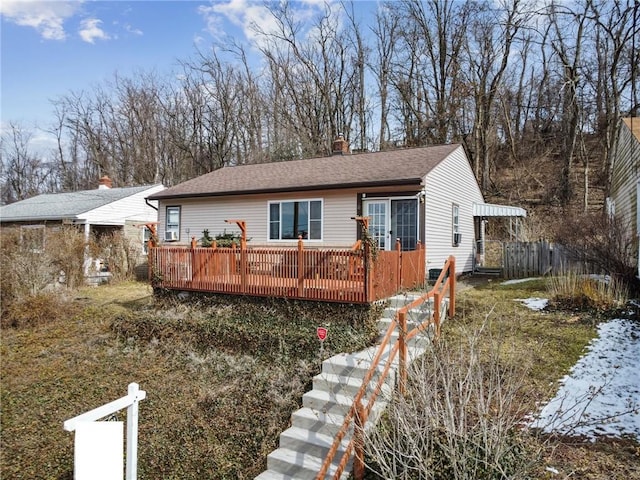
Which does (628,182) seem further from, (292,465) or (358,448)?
(292,465)

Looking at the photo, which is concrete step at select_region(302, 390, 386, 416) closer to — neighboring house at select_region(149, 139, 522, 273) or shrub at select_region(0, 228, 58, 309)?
neighboring house at select_region(149, 139, 522, 273)

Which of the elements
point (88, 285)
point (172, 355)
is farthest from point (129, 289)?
point (172, 355)

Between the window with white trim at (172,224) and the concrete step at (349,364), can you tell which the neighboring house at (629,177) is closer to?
the concrete step at (349,364)

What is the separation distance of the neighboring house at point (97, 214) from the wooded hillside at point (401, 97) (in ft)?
32.8

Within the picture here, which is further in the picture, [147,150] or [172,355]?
[147,150]

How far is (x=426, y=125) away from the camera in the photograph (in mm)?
26656

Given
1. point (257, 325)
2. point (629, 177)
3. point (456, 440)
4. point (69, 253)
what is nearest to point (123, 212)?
point (69, 253)

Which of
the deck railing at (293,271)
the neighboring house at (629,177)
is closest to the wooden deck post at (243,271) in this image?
the deck railing at (293,271)

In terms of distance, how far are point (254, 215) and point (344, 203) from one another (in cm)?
331

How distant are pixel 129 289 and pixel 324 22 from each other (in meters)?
24.2

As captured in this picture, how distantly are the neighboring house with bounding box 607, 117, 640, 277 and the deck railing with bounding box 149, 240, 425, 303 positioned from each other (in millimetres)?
5349

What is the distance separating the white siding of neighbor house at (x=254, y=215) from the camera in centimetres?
1266

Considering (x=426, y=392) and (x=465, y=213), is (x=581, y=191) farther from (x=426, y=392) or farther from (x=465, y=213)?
(x=426, y=392)

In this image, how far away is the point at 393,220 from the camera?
12.2 m
